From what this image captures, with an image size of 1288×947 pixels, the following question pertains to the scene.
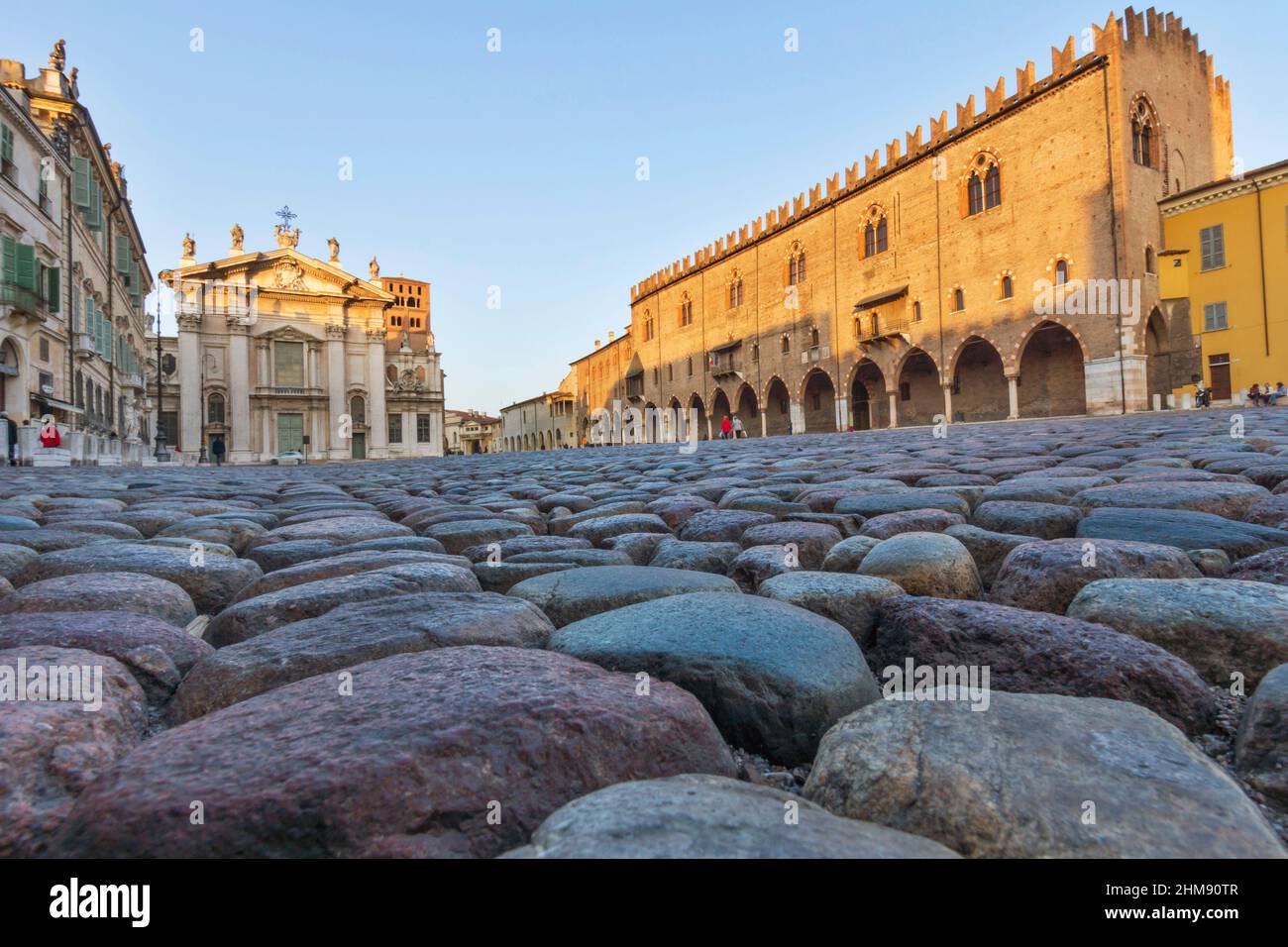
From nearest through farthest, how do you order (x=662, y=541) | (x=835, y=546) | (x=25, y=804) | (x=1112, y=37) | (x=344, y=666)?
1. (x=25, y=804)
2. (x=344, y=666)
3. (x=835, y=546)
4. (x=662, y=541)
5. (x=1112, y=37)

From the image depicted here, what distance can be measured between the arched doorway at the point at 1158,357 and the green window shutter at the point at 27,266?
105ft

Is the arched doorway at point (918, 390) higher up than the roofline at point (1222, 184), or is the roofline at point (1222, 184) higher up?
the roofline at point (1222, 184)

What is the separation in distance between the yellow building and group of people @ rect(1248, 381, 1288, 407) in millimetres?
673

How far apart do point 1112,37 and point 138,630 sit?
29309 millimetres

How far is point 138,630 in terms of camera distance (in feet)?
5.12

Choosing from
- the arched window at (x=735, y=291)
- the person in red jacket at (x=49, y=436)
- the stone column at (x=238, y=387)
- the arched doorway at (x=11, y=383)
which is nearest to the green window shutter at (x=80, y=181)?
the arched doorway at (x=11, y=383)

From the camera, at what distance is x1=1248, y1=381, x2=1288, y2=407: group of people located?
20.8 metres

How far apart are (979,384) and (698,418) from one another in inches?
726

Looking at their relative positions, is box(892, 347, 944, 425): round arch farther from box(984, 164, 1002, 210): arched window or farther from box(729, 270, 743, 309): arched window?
box(729, 270, 743, 309): arched window

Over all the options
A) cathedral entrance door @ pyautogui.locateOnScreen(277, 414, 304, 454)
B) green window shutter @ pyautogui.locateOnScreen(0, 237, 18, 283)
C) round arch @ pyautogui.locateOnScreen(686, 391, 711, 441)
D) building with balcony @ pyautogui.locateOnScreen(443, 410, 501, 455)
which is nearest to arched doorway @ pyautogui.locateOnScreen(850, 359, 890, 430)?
round arch @ pyautogui.locateOnScreen(686, 391, 711, 441)

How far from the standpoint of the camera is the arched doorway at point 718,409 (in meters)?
41.5

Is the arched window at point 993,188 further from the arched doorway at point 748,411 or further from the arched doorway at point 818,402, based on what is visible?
the arched doorway at point 748,411
